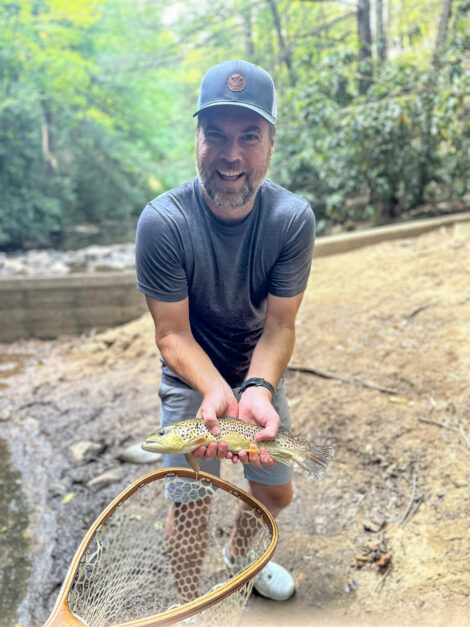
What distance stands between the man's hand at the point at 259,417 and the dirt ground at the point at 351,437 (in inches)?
40.5

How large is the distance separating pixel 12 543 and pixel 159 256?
240cm

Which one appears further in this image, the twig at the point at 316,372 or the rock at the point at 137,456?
the twig at the point at 316,372

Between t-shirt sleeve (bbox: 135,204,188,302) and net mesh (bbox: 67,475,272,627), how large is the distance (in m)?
0.76

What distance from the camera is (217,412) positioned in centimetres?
194

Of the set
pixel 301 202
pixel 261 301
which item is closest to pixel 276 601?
pixel 261 301

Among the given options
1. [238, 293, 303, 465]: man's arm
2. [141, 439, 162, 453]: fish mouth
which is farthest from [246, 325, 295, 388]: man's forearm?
[141, 439, 162, 453]: fish mouth

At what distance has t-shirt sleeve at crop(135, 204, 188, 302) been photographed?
6.50 feet

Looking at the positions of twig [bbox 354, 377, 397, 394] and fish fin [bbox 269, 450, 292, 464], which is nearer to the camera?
fish fin [bbox 269, 450, 292, 464]

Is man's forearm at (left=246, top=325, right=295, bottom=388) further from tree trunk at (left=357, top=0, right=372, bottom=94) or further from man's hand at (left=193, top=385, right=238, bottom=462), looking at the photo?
tree trunk at (left=357, top=0, right=372, bottom=94)

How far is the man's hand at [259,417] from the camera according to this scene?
1.87 meters

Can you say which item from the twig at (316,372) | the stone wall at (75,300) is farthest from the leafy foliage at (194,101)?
the twig at (316,372)

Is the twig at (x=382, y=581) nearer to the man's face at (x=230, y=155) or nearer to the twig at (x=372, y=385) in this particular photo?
the twig at (x=372, y=385)

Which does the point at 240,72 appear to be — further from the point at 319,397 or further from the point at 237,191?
the point at 319,397

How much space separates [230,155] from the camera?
1.97m
